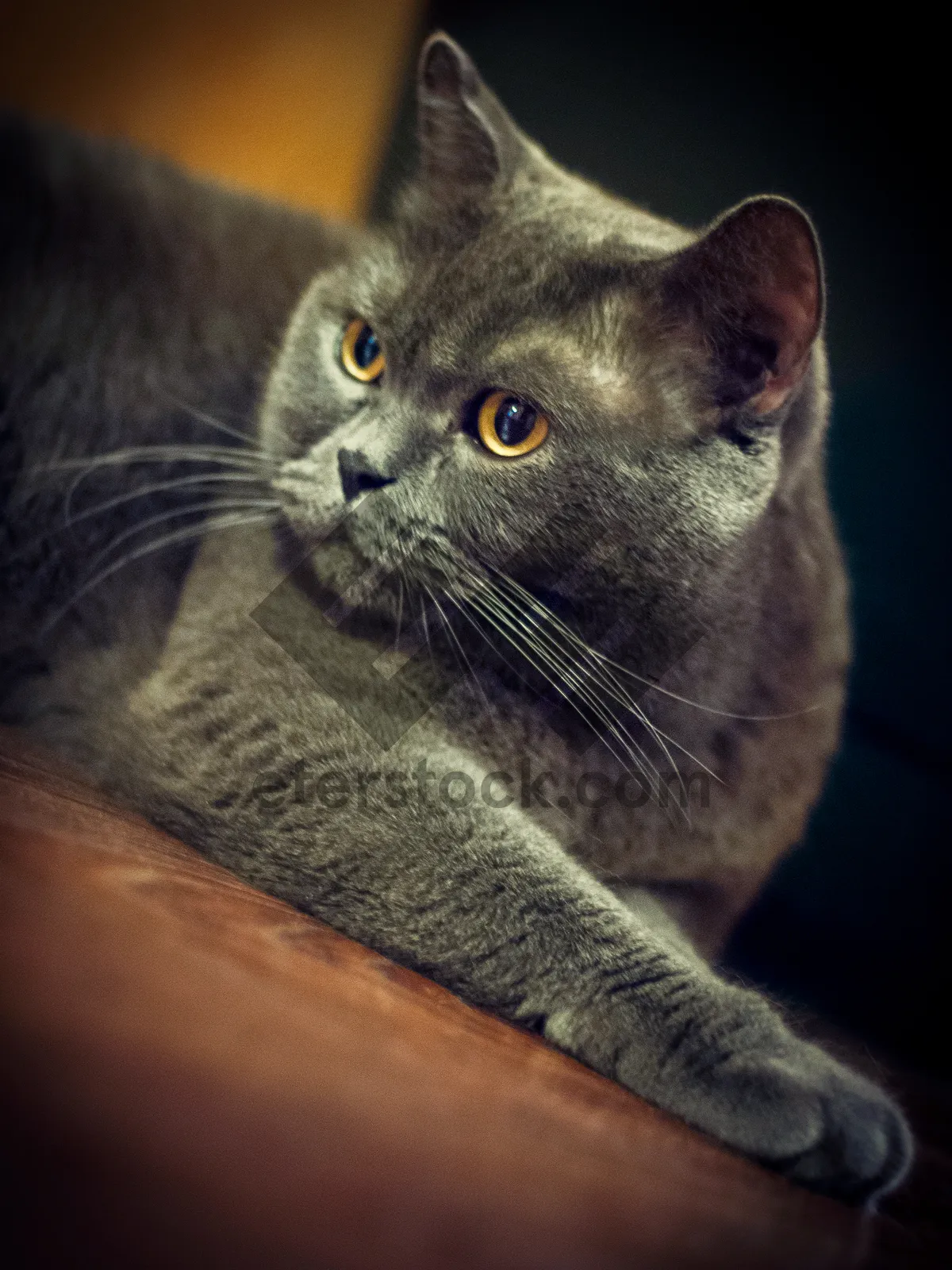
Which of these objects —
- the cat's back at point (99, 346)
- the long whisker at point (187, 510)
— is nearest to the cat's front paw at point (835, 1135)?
the long whisker at point (187, 510)

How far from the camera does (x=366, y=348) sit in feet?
2.72

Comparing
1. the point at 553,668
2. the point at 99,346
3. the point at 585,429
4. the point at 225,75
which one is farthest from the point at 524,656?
the point at 225,75

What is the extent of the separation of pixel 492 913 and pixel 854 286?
2.07ft

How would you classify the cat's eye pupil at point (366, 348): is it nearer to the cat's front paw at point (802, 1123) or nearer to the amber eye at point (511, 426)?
the amber eye at point (511, 426)

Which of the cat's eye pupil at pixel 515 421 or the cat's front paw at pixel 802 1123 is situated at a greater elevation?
the cat's eye pupil at pixel 515 421

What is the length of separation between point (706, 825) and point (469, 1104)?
1.29 feet

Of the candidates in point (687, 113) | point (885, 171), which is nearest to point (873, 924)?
point (885, 171)

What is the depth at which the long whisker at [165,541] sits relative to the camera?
32.9 inches

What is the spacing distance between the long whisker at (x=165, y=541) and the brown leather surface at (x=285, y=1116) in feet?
1.06

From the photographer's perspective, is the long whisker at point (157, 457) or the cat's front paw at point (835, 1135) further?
the long whisker at point (157, 457)

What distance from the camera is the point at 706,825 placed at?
0.79 m

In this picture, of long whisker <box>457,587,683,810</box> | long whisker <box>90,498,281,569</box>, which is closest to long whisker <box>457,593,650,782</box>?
long whisker <box>457,587,683,810</box>

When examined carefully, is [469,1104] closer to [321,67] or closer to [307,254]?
[307,254]

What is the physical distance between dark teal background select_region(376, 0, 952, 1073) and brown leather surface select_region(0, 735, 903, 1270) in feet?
1.09
